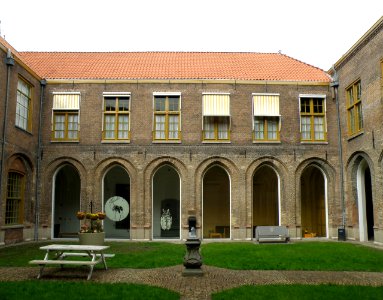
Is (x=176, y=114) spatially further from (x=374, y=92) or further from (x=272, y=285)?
(x=272, y=285)

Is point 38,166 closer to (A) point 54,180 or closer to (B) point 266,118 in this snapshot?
(A) point 54,180

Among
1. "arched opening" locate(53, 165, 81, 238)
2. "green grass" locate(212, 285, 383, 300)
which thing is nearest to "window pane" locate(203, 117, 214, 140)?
"arched opening" locate(53, 165, 81, 238)

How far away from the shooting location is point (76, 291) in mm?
8375

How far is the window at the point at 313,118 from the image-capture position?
21156 millimetres

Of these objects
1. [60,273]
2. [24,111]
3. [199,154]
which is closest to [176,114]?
[199,154]

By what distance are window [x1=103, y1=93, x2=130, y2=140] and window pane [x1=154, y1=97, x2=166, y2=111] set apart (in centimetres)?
136

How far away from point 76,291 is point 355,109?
1526 cm

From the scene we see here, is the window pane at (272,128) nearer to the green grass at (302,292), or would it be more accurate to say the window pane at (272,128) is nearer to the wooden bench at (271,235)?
the wooden bench at (271,235)

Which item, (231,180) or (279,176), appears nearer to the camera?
(231,180)

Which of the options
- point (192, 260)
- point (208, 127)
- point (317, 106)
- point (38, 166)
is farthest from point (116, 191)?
point (192, 260)

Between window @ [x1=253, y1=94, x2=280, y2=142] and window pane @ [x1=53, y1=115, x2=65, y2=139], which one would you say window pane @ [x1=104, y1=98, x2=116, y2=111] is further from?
→ window @ [x1=253, y1=94, x2=280, y2=142]

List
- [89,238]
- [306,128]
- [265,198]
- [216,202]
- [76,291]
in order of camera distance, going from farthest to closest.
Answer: [265,198] < [216,202] < [306,128] < [89,238] < [76,291]

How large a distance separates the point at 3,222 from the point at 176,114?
8.98 metres

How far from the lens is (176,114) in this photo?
2095cm
